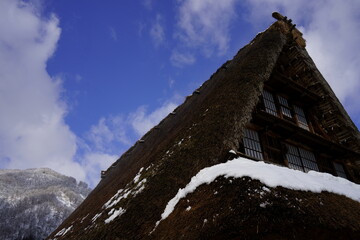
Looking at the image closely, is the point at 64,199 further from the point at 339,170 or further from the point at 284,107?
the point at 339,170

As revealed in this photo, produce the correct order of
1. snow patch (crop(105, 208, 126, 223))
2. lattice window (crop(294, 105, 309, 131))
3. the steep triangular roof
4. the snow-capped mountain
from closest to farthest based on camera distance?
the steep triangular roof < snow patch (crop(105, 208, 126, 223)) < lattice window (crop(294, 105, 309, 131)) < the snow-capped mountain

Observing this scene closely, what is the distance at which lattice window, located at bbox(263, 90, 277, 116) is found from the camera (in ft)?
23.0

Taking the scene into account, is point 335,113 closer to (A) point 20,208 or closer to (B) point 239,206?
(B) point 239,206

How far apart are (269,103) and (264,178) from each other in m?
4.98

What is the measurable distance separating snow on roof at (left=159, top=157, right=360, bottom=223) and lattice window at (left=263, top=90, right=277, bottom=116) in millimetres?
3663

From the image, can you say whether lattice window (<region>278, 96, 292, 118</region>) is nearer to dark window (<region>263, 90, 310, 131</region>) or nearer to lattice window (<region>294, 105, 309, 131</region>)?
dark window (<region>263, 90, 310, 131</region>)

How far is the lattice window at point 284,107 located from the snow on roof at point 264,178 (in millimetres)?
4162

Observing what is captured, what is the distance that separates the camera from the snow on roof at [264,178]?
106 inches

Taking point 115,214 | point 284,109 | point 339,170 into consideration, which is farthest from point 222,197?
point 339,170

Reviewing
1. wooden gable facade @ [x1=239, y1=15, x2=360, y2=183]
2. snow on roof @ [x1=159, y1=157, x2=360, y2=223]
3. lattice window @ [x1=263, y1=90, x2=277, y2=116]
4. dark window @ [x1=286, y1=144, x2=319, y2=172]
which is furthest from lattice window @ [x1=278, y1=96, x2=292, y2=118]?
snow on roof @ [x1=159, y1=157, x2=360, y2=223]

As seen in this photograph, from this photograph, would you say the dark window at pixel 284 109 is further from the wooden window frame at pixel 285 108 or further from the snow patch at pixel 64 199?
the snow patch at pixel 64 199

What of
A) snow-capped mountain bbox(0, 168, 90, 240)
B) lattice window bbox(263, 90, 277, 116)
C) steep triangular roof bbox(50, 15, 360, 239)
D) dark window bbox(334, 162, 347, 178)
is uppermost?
snow-capped mountain bbox(0, 168, 90, 240)

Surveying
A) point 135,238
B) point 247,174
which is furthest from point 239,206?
point 135,238

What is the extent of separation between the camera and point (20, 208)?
44.0 meters
